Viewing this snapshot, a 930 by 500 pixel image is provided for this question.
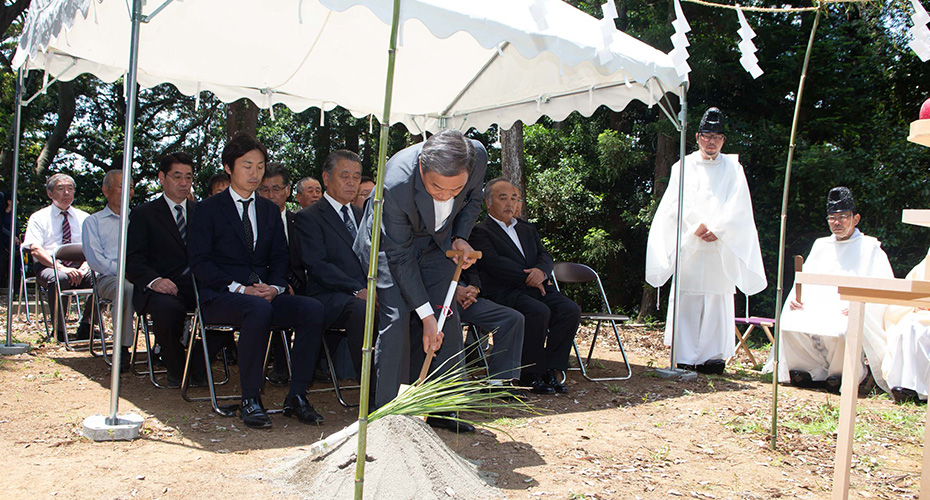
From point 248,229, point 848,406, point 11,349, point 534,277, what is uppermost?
point 248,229

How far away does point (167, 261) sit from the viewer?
5051 mm

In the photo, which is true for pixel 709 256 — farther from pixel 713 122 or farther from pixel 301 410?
pixel 301 410

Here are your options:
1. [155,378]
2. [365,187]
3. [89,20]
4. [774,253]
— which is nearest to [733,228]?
[365,187]

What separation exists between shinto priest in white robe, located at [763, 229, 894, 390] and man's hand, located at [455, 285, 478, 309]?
3.02 m

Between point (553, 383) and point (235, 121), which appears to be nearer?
point (553, 383)

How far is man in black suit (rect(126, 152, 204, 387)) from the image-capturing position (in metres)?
4.80

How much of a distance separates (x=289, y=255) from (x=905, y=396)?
15.7ft

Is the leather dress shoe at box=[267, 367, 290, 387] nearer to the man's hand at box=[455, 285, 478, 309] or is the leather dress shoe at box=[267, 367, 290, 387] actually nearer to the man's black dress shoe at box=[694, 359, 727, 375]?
the man's hand at box=[455, 285, 478, 309]

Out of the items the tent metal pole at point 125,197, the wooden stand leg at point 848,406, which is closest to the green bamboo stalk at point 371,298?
the wooden stand leg at point 848,406

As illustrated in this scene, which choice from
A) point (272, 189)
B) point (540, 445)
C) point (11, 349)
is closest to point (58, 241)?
point (11, 349)

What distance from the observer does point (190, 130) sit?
21.1 m

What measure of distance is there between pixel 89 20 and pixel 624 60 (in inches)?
150

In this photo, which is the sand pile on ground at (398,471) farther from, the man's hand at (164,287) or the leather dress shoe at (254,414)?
the man's hand at (164,287)

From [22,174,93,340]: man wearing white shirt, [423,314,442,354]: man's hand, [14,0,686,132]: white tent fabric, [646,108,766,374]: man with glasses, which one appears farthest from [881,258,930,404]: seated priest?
[22,174,93,340]: man wearing white shirt
